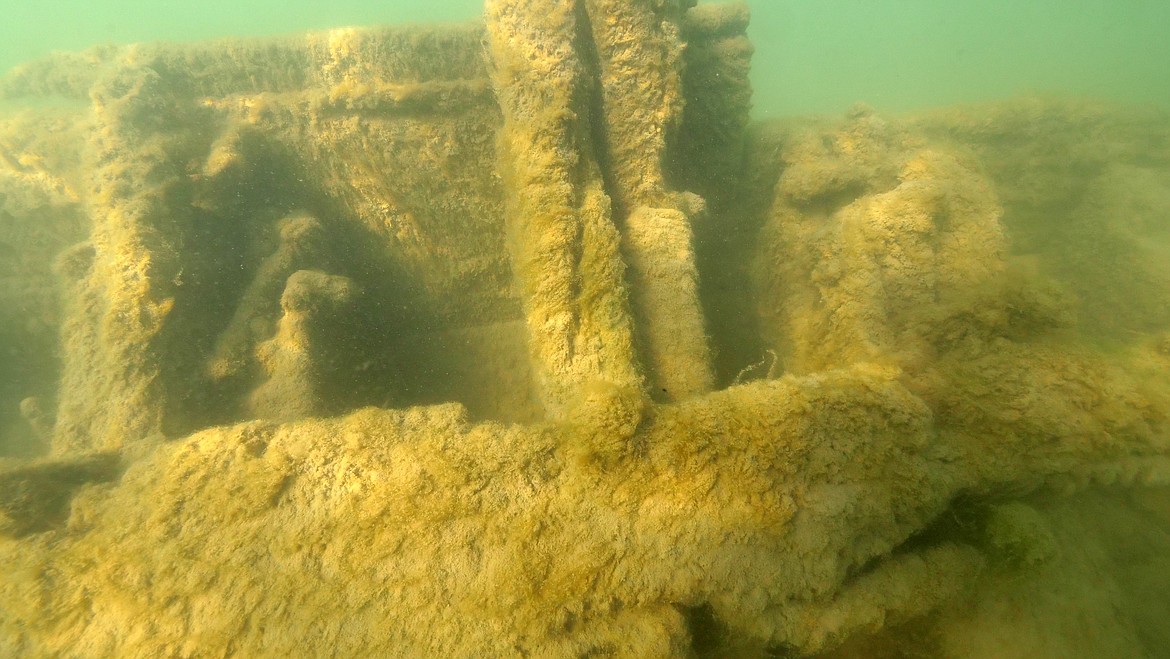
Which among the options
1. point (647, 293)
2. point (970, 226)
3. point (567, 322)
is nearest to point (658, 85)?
point (647, 293)

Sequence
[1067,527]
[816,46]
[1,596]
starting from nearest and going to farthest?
[1,596] → [1067,527] → [816,46]

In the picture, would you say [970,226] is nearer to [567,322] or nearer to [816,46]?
[567,322]

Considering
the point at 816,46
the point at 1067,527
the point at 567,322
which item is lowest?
the point at 1067,527

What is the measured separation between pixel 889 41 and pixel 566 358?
70.4 metres

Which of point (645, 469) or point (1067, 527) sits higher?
point (645, 469)

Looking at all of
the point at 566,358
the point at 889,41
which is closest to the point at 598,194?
the point at 566,358

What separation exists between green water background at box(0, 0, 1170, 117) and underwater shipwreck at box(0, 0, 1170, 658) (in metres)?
5.73

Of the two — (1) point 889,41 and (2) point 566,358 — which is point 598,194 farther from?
(1) point 889,41

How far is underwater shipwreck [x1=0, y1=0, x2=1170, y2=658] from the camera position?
2008 mm

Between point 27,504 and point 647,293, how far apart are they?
3.54m

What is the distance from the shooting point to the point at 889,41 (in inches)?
2138

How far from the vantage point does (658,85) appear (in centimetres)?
379

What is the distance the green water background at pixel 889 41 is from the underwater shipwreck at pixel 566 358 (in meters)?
5.73

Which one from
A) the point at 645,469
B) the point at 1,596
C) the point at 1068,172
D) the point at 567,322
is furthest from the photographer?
the point at 1068,172
